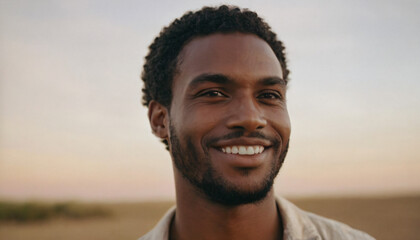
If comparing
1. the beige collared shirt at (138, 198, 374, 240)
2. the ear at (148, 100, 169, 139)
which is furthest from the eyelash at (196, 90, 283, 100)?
the beige collared shirt at (138, 198, 374, 240)

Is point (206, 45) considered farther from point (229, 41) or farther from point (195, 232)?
point (195, 232)

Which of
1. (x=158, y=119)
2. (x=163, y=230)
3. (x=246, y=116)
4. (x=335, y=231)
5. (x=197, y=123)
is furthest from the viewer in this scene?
(x=158, y=119)

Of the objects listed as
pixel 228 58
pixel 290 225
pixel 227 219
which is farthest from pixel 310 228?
pixel 228 58

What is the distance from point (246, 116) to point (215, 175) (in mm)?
497

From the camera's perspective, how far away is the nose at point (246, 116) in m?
2.86

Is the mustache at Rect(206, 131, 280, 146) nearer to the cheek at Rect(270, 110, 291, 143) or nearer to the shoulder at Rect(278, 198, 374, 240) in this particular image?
the cheek at Rect(270, 110, 291, 143)

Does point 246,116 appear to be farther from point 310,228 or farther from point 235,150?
point 310,228

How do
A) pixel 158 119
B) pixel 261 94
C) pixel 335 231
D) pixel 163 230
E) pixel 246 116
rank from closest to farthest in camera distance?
pixel 246 116 → pixel 261 94 → pixel 335 231 → pixel 163 230 → pixel 158 119

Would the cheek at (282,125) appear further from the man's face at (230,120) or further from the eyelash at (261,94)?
the eyelash at (261,94)

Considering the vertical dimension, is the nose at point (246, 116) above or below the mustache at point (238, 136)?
above

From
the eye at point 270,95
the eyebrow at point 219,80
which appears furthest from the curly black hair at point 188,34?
the eye at point 270,95

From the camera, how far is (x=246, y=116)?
113 inches

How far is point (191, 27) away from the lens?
3.59 metres

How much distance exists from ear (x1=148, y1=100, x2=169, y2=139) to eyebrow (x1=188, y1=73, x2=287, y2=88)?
1.82 ft
